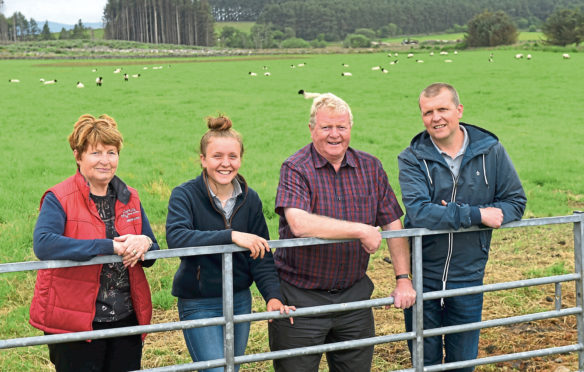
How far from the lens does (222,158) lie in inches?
160

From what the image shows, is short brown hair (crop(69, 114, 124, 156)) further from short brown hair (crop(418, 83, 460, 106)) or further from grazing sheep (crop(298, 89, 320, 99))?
grazing sheep (crop(298, 89, 320, 99))

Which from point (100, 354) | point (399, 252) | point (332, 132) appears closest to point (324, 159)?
point (332, 132)

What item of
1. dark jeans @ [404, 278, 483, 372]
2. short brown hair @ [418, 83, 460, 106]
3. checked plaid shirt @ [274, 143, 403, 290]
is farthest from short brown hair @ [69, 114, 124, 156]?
dark jeans @ [404, 278, 483, 372]

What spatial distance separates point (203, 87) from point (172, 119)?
1065 cm

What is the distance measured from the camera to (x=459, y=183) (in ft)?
14.7

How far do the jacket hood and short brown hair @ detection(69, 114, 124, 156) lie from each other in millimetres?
2015

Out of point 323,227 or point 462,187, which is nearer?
point 323,227

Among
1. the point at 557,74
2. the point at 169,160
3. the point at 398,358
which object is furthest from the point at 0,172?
the point at 557,74

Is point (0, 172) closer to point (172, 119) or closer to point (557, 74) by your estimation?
point (172, 119)

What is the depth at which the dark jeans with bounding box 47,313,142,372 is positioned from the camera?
12.8 feet

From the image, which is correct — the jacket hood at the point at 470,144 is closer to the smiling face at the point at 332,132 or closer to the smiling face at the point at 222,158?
the smiling face at the point at 332,132

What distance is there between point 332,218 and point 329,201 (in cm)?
16

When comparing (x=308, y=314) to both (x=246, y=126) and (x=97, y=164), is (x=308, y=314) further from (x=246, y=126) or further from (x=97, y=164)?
(x=246, y=126)

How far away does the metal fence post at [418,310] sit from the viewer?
166 inches
